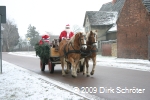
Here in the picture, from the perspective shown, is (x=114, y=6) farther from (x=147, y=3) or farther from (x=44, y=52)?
(x=44, y=52)

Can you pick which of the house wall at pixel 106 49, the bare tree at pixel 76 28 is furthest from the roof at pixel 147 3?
the bare tree at pixel 76 28

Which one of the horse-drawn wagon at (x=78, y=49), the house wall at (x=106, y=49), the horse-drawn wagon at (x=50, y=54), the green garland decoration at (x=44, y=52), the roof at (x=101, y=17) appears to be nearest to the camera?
the horse-drawn wagon at (x=78, y=49)

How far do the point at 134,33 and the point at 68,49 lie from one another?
1623 centimetres

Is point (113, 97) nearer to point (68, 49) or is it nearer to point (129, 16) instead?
point (68, 49)

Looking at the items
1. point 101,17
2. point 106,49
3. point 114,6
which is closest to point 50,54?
point 106,49

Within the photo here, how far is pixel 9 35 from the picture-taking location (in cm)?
7925

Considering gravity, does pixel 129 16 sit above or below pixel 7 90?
above

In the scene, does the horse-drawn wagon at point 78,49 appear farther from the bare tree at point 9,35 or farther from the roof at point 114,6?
the bare tree at point 9,35

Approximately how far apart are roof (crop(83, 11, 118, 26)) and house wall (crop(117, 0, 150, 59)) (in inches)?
447

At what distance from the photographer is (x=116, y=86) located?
8609 mm

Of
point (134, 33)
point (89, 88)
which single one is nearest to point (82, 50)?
point (89, 88)

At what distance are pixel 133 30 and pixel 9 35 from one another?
6206 cm

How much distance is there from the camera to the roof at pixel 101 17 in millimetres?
39344

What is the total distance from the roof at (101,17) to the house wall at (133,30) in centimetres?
1136
